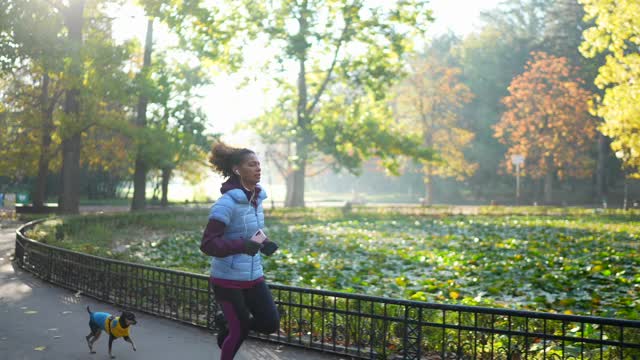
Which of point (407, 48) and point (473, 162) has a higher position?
point (407, 48)

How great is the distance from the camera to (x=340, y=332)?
761 cm

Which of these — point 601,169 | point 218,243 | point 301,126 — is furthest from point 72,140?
point 601,169

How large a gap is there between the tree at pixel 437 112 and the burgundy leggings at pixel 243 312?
48.4m

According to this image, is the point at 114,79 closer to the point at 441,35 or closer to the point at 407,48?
the point at 407,48

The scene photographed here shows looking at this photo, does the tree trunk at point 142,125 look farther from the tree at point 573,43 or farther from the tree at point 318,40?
the tree at point 573,43

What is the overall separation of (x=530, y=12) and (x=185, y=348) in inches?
2556

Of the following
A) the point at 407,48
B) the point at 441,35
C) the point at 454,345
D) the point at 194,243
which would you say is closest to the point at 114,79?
the point at 194,243

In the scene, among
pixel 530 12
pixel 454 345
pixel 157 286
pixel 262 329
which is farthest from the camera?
pixel 530 12

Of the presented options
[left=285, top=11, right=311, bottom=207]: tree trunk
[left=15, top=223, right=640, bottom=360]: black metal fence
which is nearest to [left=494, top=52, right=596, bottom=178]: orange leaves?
[left=285, top=11, right=311, bottom=207]: tree trunk

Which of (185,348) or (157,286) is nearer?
(185,348)

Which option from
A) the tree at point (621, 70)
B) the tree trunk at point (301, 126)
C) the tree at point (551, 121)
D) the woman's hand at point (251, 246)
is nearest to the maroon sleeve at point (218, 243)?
the woman's hand at point (251, 246)

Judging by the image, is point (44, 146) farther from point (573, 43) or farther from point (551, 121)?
point (573, 43)

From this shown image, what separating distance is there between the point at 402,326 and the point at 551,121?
44.4 meters

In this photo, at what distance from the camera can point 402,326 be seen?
7.12 metres
